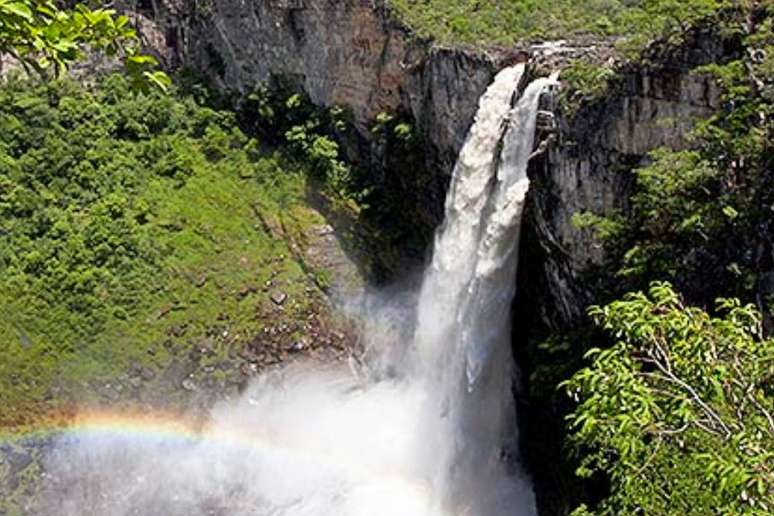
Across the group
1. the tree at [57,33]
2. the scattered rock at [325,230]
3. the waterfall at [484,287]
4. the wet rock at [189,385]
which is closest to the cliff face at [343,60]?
the waterfall at [484,287]

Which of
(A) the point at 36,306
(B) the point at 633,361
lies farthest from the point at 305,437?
(B) the point at 633,361

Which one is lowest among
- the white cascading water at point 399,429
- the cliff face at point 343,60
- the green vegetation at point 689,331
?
the white cascading water at point 399,429

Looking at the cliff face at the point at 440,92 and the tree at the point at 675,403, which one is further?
the cliff face at the point at 440,92

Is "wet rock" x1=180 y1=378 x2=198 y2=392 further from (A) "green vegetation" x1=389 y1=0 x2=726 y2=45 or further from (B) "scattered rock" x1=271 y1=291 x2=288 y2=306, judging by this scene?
(A) "green vegetation" x1=389 y1=0 x2=726 y2=45

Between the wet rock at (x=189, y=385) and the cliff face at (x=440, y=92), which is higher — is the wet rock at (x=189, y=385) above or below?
below

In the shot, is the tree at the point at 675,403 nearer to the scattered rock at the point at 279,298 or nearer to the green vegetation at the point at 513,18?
the green vegetation at the point at 513,18

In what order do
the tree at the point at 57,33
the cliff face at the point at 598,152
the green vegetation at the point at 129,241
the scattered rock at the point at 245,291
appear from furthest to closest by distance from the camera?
the scattered rock at the point at 245,291, the green vegetation at the point at 129,241, the cliff face at the point at 598,152, the tree at the point at 57,33

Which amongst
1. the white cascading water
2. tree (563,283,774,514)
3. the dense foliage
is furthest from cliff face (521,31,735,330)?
tree (563,283,774,514)
